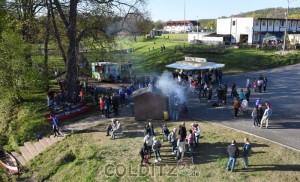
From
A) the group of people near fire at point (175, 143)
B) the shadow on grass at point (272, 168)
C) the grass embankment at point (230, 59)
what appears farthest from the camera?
the grass embankment at point (230, 59)

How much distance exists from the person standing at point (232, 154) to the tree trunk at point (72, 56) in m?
16.6

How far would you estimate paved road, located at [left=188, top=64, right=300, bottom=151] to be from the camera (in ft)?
58.7

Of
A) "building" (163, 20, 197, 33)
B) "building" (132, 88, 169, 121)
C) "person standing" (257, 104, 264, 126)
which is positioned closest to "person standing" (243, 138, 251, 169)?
"person standing" (257, 104, 264, 126)

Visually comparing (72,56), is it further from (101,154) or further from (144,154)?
(144,154)

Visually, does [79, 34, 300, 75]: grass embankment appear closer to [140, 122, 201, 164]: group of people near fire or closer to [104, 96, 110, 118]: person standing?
[104, 96, 110, 118]: person standing

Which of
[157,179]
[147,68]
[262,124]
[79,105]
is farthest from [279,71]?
[157,179]

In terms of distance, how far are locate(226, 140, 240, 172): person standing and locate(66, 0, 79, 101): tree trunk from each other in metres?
16.6

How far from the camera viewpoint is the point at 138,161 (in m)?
16.2

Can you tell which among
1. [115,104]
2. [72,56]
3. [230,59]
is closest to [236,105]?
[115,104]

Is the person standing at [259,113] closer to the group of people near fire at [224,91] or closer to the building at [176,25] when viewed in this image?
the group of people near fire at [224,91]

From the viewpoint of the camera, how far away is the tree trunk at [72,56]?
26969 mm

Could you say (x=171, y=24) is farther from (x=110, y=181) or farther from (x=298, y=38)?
(x=110, y=181)

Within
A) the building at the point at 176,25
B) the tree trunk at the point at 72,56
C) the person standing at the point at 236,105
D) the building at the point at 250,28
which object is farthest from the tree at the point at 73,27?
the building at the point at 176,25

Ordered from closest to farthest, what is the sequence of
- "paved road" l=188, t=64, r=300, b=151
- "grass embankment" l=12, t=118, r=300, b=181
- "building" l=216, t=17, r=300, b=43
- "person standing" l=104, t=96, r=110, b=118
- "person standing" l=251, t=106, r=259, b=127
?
"grass embankment" l=12, t=118, r=300, b=181, "paved road" l=188, t=64, r=300, b=151, "person standing" l=251, t=106, r=259, b=127, "person standing" l=104, t=96, r=110, b=118, "building" l=216, t=17, r=300, b=43
